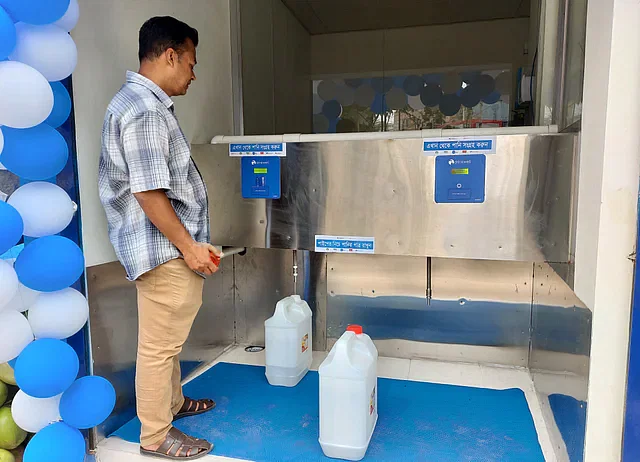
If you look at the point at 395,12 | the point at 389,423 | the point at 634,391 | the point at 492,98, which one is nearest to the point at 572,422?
the point at 634,391

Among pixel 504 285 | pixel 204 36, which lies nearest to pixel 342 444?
pixel 504 285

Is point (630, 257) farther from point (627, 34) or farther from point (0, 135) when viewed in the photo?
point (0, 135)

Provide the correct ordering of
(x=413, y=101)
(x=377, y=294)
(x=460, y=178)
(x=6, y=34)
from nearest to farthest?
(x=6, y=34) → (x=460, y=178) → (x=377, y=294) → (x=413, y=101)

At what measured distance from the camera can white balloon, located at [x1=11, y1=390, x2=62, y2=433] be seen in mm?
1194

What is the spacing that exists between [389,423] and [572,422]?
0.59 metres

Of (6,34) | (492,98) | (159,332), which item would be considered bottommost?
(159,332)

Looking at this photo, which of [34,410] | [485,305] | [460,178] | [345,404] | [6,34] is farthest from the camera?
[485,305]

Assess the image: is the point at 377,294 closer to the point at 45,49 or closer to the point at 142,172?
the point at 142,172

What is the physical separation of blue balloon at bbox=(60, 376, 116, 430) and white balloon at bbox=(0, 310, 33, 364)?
173 millimetres

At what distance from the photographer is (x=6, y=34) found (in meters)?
0.98

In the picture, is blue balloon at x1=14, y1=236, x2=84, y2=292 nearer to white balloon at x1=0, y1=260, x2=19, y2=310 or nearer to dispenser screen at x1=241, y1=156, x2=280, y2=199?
white balloon at x1=0, y1=260, x2=19, y2=310

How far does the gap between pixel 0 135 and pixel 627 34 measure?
1.45 m

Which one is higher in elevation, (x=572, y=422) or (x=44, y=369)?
(x=44, y=369)

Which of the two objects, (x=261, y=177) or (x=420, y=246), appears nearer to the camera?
(x=420, y=246)
